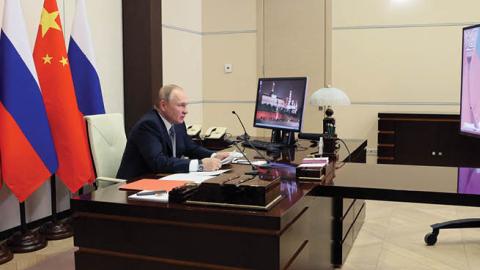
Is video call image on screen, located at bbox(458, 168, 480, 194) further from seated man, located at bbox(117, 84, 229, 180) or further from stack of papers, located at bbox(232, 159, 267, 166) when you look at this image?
seated man, located at bbox(117, 84, 229, 180)

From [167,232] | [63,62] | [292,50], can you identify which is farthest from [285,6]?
[167,232]

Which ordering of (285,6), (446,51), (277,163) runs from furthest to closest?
1. (285,6)
2. (446,51)
3. (277,163)

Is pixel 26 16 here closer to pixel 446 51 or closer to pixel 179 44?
pixel 179 44

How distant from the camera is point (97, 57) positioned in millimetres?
4895

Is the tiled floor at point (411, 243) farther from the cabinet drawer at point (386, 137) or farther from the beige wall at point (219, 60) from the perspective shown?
the beige wall at point (219, 60)

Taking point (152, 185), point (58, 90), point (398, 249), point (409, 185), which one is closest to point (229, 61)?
point (58, 90)

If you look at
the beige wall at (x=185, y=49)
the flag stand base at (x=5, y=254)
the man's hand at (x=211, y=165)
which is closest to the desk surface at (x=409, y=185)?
the man's hand at (x=211, y=165)

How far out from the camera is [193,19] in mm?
6520

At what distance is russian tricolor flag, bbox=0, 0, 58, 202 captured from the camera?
137 inches

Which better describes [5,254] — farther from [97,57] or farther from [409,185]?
[409,185]

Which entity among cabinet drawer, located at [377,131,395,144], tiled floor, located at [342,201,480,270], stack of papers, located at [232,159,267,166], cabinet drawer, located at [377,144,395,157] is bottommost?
tiled floor, located at [342,201,480,270]

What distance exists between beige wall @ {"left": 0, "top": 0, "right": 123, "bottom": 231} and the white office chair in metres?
1.14

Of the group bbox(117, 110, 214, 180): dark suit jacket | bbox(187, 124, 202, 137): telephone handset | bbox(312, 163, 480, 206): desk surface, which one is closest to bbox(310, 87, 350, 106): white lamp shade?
bbox(187, 124, 202, 137): telephone handset

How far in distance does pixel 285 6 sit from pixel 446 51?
195 centimetres
